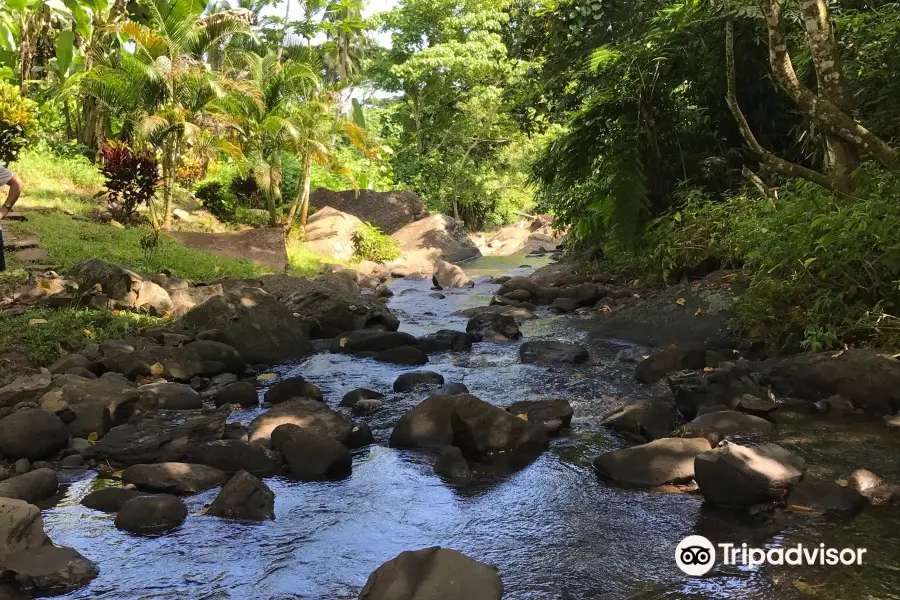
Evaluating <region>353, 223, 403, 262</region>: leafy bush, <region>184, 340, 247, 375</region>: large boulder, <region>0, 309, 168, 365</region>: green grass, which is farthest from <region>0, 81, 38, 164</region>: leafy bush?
<region>184, 340, 247, 375</region>: large boulder

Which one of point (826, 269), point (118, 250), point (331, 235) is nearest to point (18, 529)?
point (826, 269)

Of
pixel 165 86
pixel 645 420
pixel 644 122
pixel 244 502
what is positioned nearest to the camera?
pixel 244 502

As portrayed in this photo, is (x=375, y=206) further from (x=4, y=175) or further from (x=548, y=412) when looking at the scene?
(x=548, y=412)

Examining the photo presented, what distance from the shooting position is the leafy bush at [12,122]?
13.6 metres

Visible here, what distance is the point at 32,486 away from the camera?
4406 millimetres

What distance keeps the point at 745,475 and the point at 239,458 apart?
315cm

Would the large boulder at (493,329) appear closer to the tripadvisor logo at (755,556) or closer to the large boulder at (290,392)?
the large boulder at (290,392)

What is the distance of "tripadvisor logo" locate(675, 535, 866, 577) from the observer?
3467 millimetres

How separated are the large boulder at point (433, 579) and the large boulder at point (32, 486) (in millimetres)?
2370

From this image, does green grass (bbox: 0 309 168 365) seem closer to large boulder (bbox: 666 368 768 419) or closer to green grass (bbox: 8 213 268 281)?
green grass (bbox: 8 213 268 281)

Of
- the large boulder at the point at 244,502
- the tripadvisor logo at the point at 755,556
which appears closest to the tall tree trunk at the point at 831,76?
the tripadvisor logo at the point at 755,556

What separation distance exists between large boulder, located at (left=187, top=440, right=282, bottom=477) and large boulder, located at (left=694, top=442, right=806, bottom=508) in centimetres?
271

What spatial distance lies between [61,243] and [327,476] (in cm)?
832

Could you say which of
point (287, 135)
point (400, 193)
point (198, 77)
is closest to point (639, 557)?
point (198, 77)
